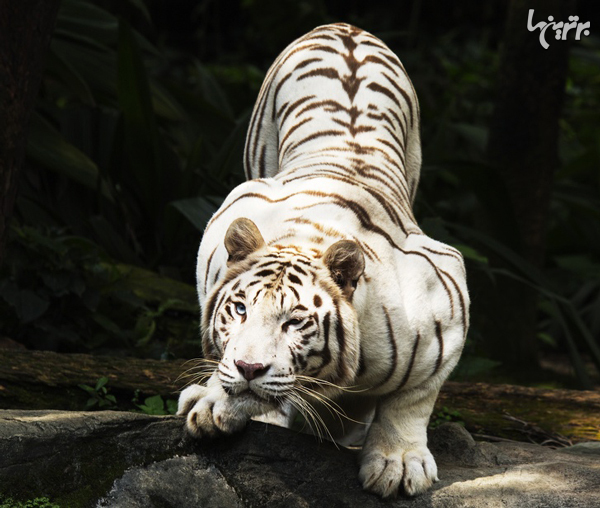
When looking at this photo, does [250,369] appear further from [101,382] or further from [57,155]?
[57,155]

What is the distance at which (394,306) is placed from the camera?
2535mm

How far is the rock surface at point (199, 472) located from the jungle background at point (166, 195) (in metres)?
0.80

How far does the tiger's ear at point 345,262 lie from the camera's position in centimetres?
235

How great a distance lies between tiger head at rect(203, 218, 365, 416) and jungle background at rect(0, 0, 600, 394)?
1.13 metres

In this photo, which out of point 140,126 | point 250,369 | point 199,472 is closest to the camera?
point 250,369

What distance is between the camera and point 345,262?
236cm

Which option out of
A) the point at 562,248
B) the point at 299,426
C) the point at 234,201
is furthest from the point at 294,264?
the point at 562,248

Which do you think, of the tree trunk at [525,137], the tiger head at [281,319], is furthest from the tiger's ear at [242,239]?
the tree trunk at [525,137]

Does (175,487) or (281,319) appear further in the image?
(175,487)

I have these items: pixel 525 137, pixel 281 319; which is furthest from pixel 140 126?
pixel 281 319

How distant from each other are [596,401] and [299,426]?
139cm

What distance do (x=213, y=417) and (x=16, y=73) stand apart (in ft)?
5.37

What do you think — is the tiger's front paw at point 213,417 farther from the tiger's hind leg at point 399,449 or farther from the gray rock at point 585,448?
the gray rock at point 585,448

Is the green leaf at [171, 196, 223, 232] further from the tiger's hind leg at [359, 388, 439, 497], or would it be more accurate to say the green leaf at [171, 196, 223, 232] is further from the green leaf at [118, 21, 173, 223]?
the tiger's hind leg at [359, 388, 439, 497]
